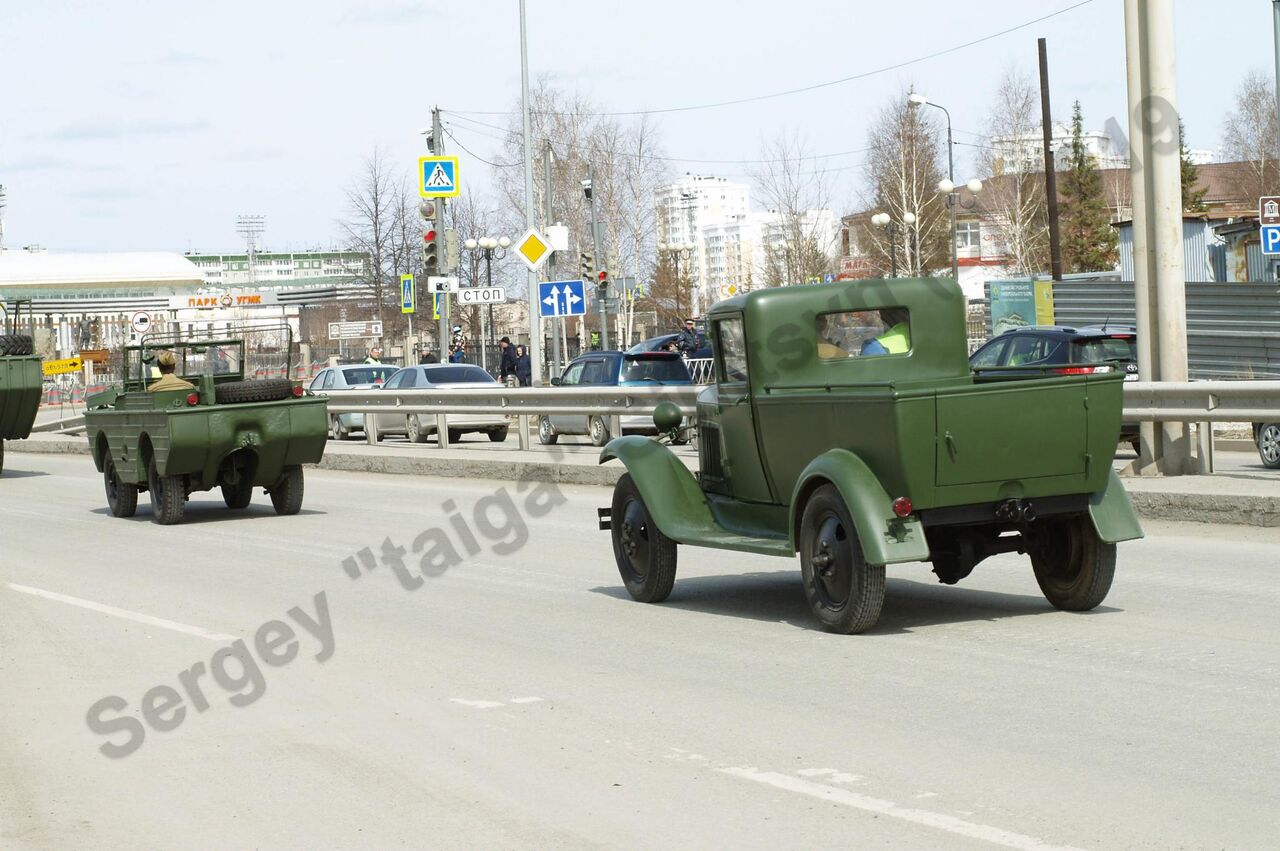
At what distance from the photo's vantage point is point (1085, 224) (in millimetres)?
86625

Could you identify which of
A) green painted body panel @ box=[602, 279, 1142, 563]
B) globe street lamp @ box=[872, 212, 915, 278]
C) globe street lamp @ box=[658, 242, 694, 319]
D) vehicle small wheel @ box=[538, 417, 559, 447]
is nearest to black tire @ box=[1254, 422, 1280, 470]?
green painted body panel @ box=[602, 279, 1142, 563]

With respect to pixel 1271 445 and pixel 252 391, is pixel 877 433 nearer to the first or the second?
pixel 1271 445

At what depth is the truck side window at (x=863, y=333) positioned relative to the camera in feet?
30.1

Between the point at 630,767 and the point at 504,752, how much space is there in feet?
1.91

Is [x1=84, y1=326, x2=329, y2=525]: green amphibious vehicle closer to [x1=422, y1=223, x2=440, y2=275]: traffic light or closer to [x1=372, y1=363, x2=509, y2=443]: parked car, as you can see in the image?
[x1=372, y1=363, x2=509, y2=443]: parked car

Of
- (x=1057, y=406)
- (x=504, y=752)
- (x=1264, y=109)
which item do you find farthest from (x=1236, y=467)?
(x=1264, y=109)

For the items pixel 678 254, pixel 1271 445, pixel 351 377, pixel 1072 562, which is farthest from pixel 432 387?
pixel 678 254

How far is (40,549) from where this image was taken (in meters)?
14.7

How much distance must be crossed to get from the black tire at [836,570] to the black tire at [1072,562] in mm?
1213

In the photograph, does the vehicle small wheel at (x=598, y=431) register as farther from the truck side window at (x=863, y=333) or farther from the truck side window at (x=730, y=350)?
the truck side window at (x=863, y=333)

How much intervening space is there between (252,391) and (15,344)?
10.1 meters

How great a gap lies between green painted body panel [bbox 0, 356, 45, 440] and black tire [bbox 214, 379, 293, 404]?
9.17 meters

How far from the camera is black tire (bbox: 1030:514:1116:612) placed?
8.54 metres

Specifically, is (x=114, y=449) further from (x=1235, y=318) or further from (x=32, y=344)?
(x=1235, y=318)
